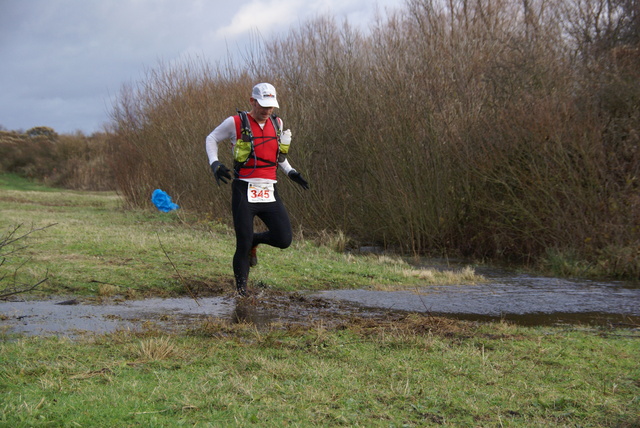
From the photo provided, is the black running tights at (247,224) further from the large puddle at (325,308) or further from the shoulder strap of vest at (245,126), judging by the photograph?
the shoulder strap of vest at (245,126)

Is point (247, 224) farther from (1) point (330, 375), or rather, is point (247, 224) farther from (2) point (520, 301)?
(2) point (520, 301)

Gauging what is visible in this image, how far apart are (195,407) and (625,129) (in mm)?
12353

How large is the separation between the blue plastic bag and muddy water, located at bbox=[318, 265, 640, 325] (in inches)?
441

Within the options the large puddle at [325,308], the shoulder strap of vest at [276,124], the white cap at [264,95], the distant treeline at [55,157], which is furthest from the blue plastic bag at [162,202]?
the distant treeline at [55,157]

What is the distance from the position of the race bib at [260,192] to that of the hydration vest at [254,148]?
0.10m

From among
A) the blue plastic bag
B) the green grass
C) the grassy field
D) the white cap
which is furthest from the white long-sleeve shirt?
the blue plastic bag

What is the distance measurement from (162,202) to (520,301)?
42.9 feet

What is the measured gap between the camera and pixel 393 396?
434 centimetres

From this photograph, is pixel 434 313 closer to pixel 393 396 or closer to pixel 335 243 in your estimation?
pixel 393 396

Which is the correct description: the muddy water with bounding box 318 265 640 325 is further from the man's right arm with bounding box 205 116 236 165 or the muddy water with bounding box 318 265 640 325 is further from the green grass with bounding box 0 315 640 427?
the man's right arm with bounding box 205 116 236 165

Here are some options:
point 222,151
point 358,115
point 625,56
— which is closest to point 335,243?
point 358,115

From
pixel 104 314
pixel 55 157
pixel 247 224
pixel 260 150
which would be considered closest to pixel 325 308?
pixel 247 224

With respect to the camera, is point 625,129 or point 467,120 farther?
point 467,120

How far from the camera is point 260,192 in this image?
25.6 ft
